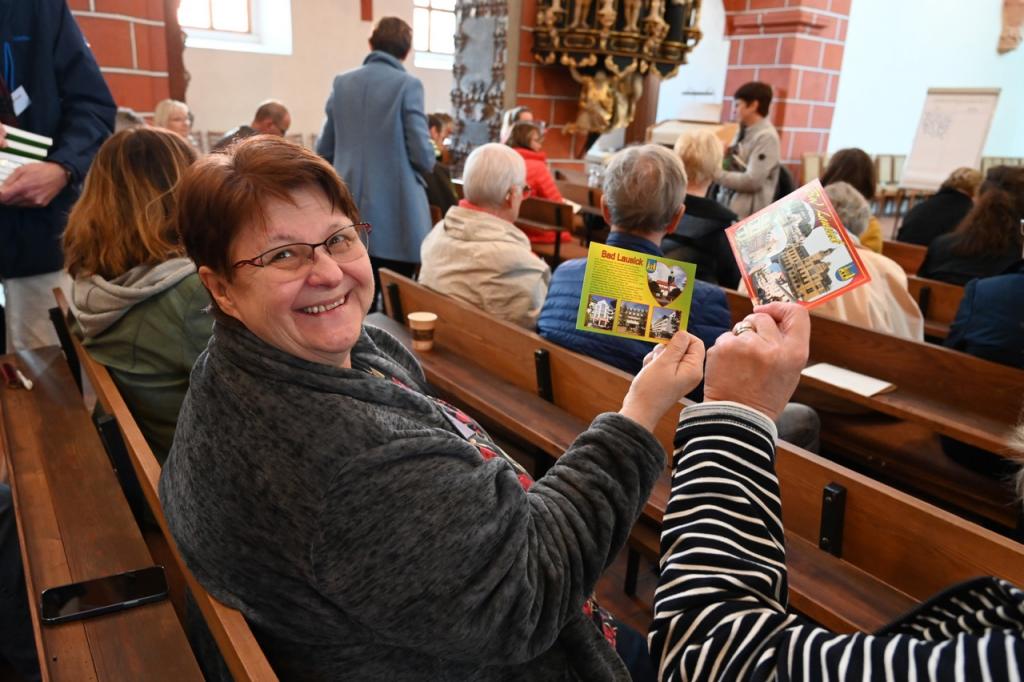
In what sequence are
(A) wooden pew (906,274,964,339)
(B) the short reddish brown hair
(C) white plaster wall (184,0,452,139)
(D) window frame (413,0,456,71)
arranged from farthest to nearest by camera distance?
(D) window frame (413,0,456,71), (C) white plaster wall (184,0,452,139), (A) wooden pew (906,274,964,339), (B) the short reddish brown hair

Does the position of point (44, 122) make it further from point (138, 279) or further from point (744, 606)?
point (744, 606)

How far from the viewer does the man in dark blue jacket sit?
2143mm

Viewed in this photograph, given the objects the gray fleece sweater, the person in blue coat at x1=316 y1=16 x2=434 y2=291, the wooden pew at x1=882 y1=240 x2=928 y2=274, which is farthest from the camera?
the wooden pew at x1=882 y1=240 x2=928 y2=274

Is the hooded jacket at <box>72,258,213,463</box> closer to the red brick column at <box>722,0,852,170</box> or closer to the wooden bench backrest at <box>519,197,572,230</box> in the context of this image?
the wooden bench backrest at <box>519,197,572,230</box>

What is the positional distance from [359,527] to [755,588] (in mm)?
450

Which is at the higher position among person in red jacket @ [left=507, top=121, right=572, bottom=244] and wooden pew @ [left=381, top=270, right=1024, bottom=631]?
person in red jacket @ [left=507, top=121, right=572, bottom=244]

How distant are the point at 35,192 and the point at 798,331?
2.10m

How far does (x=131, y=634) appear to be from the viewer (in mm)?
1146

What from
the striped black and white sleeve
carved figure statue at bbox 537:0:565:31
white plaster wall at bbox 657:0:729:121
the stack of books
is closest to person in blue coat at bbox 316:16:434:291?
the stack of books

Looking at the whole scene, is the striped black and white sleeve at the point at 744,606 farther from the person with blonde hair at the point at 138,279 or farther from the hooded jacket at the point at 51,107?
the hooded jacket at the point at 51,107

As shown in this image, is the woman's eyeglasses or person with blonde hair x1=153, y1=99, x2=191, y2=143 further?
person with blonde hair x1=153, y1=99, x2=191, y2=143

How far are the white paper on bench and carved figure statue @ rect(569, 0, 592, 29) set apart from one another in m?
4.53

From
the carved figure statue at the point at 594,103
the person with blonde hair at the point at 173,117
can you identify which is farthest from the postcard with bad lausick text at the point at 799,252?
the carved figure statue at the point at 594,103

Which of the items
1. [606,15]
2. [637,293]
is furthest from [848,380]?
[606,15]
